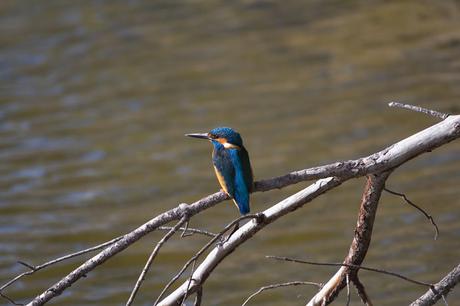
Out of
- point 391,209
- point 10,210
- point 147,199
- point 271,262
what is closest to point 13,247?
point 10,210

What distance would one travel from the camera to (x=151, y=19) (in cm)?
1217

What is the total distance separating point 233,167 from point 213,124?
537 centimetres

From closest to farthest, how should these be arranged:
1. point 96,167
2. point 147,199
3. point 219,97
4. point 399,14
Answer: point 147,199 < point 96,167 < point 219,97 < point 399,14

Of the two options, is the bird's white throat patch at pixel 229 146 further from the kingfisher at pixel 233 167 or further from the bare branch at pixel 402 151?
the bare branch at pixel 402 151

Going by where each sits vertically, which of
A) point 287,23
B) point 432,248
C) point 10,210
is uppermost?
point 287,23

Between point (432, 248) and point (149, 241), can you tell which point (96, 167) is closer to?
point (149, 241)

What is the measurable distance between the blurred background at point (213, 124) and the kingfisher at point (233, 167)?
8.95ft

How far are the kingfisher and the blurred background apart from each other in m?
2.73

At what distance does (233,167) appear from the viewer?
336 cm

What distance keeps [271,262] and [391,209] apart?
1.08m

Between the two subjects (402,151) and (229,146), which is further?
(229,146)

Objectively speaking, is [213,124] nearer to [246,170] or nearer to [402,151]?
[246,170]

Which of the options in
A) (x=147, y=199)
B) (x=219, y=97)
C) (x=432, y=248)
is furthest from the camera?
(x=219, y=97)

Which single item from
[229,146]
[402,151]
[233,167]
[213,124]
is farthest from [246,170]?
[213,124]
